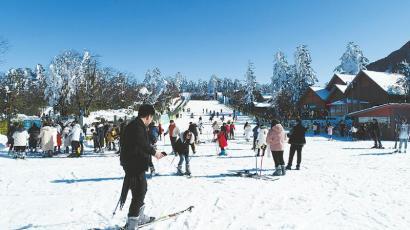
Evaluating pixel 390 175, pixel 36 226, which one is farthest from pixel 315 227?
pixel 390 175

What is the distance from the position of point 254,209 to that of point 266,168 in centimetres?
597

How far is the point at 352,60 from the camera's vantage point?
7188 centimetres

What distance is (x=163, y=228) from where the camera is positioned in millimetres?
5625

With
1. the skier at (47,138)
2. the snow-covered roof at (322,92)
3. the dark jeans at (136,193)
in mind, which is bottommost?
the dark jeans at (136,193)

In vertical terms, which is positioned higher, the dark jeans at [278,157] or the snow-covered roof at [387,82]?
the snow-covered roof at [387,82]

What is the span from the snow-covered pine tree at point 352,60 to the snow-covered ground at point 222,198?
6393 centimetres


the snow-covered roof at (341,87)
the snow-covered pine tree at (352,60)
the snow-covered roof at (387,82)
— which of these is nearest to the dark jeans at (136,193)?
the snow-covered roof at (387,82)

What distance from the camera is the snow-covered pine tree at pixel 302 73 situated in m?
66.5

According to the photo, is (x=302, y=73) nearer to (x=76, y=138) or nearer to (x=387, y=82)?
(x=387, y=82)

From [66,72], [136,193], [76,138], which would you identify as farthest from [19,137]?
[66,72]

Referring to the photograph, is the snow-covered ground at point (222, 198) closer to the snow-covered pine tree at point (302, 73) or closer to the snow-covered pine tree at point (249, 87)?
the snow-covered pine tree at point (302, 73)

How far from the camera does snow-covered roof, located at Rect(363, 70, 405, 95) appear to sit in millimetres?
44562

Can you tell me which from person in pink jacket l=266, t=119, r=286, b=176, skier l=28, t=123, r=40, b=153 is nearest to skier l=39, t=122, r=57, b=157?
skier l=28, t=123, r=40, b=153

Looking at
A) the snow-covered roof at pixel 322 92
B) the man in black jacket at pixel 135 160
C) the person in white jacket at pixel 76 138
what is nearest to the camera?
the man in black jacket at pixel 135 160
